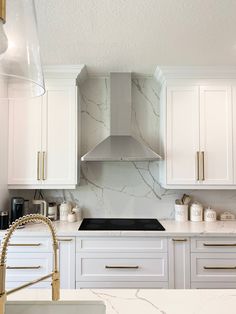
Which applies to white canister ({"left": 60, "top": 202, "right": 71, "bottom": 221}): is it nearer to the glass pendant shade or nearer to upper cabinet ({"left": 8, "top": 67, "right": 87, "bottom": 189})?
upper cabinet ({"left": 8, "top": 67, "right": 87, "bottom": 189})

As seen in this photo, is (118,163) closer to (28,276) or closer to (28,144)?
(28,144)

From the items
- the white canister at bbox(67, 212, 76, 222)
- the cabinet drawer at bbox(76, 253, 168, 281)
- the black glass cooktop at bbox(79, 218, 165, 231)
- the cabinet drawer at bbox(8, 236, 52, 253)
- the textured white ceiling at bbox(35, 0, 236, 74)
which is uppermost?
the textured white ceiling at bbox(35, 0, 236, 74)

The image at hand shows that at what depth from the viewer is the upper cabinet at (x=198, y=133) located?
2.42 meters

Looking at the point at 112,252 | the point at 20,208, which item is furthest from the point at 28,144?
the point at 112,252

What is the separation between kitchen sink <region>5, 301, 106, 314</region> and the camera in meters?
0.82

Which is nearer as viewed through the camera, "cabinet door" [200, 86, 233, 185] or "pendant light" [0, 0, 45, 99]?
"pendant light" [0, 0, 45, 99]

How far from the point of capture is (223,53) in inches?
85.0

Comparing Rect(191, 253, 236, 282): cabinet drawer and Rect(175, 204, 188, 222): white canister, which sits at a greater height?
Rect(175, 204, 188, 222): white canister

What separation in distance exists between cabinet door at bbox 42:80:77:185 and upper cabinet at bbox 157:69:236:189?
0.93 m

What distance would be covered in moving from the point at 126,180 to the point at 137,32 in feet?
4.96

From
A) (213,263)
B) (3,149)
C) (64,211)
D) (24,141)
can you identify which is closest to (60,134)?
(24,141)

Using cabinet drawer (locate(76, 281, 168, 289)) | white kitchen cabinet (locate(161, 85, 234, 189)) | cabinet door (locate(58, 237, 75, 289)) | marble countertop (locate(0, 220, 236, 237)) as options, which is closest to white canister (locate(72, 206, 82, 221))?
marble countertop (locate(0, 220, 236, 237))

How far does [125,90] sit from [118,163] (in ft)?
2.63

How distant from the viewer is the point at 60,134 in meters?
2.46
